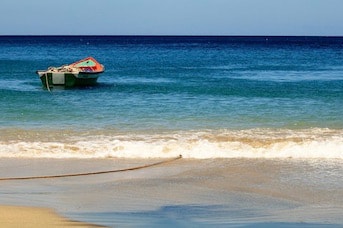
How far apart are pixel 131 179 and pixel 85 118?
813 cm

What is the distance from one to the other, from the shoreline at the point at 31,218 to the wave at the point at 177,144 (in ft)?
14.5

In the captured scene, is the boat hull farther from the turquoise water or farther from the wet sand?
the wet sand

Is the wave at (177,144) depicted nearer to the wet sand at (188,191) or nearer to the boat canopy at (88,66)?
the wet sand at (188,191)

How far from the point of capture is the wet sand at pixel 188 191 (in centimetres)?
746

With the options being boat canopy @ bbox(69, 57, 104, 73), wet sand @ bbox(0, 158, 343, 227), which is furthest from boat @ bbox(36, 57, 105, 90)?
wet sand @ bbox(0, 158, 343, 227)

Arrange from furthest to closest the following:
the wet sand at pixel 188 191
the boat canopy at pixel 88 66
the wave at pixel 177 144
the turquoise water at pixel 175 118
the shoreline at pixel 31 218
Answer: the boat canopy at pixel 88 66
the turquoise water at pixel 175 118
the wave at pixel 177 144
the wet sand at pixel 188 191
the shoreline at pixel 31 218

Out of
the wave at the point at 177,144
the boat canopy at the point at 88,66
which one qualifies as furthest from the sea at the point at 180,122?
the boat canopy at the point at 88,66

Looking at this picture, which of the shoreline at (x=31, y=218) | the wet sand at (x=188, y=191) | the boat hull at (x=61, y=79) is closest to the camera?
the shoreline at (x=31, y=218)

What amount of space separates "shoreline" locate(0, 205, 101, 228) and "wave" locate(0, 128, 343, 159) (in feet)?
14.5

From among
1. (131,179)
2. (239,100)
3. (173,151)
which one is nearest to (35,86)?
→ (239,100)

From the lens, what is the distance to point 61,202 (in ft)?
26.8

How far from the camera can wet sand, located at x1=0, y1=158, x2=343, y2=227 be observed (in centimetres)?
746

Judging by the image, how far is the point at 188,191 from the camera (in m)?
8.95

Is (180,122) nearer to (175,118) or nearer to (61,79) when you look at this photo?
(175,118)
